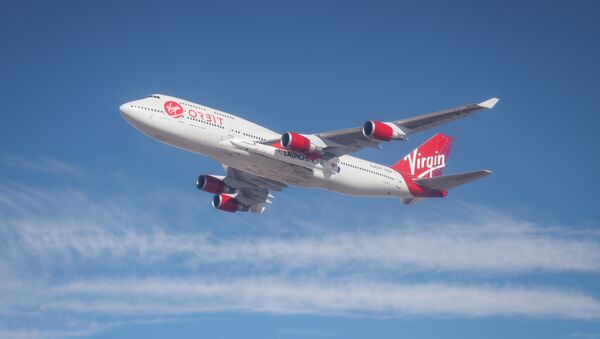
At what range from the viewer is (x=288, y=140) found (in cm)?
5759

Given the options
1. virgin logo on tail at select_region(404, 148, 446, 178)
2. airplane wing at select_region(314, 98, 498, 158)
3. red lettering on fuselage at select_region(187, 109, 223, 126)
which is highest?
virgin logo on tail at select_region(404, 148, 446, 178)

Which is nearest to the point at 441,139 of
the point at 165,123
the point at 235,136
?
the point at 235,136

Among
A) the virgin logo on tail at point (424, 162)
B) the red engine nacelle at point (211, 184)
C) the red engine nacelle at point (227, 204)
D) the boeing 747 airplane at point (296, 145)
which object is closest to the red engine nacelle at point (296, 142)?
the boeing 747 airplane at point (296, 145)

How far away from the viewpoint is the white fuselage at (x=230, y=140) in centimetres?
5731

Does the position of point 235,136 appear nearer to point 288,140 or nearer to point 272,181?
point 288,140

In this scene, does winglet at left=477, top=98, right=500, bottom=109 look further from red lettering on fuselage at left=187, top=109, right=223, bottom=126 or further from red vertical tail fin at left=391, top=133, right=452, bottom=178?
red lettering on fuselage at left=187, top=109, right=223, bottom=126

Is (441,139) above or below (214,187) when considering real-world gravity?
above

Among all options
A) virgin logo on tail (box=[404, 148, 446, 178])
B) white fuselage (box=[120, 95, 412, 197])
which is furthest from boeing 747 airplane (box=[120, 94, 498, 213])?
virgin logo on tail (box=[404, 148, 446, 178])

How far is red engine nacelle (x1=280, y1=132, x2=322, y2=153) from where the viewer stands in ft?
188

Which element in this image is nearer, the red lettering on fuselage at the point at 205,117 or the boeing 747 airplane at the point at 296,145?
the boeing 747 airplane at the point at 296,145

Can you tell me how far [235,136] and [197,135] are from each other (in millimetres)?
3052

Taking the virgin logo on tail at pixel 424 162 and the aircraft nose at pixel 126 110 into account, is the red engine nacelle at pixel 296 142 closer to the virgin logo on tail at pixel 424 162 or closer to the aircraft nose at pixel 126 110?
the aircraft nose at pixel 126 110

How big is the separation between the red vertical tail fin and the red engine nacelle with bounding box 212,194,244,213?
15.2m

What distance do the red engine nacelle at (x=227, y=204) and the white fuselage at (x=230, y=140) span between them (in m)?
9.55
